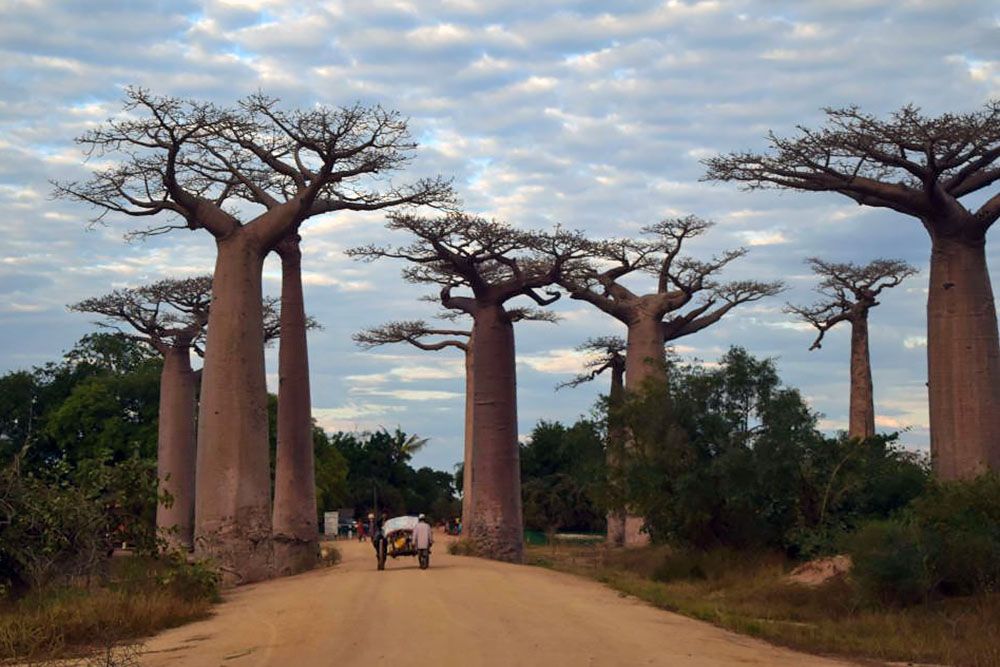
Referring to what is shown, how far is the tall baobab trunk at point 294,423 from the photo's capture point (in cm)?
1980

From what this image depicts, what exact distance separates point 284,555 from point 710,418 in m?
7.27

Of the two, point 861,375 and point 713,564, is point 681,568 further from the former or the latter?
point 861,375

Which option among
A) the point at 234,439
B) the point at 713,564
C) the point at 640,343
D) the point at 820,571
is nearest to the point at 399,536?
the point at 234,439

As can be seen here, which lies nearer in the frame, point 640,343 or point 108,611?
point 108,611

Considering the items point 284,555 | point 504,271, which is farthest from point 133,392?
point 284,555

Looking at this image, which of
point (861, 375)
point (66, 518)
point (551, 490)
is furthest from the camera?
point (551, 490)

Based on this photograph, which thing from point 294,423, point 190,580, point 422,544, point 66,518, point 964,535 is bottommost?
point 190,580

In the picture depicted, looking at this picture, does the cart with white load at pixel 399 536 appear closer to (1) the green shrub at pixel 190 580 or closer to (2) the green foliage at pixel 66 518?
(1) the green shrub at pixel 190 580

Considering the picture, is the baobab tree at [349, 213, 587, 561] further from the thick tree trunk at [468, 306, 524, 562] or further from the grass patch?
the grass patch

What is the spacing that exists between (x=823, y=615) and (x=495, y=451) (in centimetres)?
1075

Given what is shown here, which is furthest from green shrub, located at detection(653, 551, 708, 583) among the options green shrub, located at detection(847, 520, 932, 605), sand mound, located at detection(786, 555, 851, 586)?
green shrub, located at detection(847, 520, 932, 605)

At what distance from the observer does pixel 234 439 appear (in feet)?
52.0

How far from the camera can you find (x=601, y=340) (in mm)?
32062

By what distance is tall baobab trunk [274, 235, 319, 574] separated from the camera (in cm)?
1980
